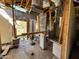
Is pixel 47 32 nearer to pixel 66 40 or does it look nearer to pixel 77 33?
pixel 77 33

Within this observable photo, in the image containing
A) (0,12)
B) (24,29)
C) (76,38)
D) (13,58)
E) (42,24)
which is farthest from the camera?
(24,29)

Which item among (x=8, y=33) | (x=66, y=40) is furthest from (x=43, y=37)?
(x=8, y=33)

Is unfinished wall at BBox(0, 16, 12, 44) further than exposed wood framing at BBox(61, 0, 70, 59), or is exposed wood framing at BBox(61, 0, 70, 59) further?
unfinished wall at BBox(0, 16, 12, 44)

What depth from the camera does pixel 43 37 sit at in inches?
197

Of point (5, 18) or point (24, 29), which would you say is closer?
point (5, 18)

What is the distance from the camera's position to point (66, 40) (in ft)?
8.95

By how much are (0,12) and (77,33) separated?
4.40m

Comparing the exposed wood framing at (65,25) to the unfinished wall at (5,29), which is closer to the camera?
the exposed wood framing at (65,25)

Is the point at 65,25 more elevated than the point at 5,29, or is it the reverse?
the point at 65,25

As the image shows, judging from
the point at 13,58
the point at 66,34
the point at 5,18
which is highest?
the point at 5,18

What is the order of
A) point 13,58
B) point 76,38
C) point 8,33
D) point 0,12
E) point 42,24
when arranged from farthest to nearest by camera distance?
1. point 8,33
2. point 0,12
3. point 42,24
4. point 13,58
5. point 76,38

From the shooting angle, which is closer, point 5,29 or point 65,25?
point 65,25

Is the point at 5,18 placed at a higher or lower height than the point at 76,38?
higher

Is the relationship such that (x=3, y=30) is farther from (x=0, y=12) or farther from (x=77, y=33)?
(x=77, y=33)
